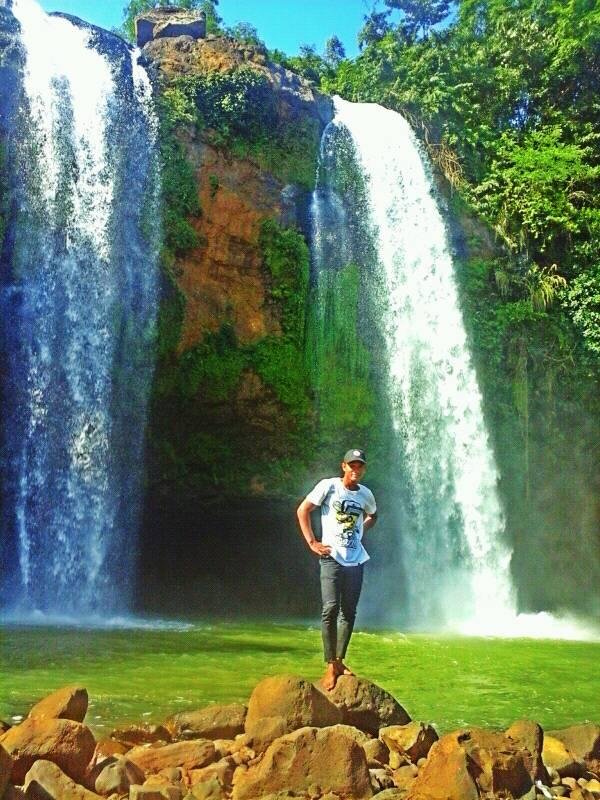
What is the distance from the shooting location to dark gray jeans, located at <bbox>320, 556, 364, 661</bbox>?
5508 millimetres

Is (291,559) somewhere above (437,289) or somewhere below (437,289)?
below

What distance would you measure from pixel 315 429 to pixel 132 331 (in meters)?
3.87

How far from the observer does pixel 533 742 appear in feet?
14.3

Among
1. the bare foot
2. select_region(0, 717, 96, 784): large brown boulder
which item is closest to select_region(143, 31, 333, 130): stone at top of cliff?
the bare foot

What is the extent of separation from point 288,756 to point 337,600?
174cm

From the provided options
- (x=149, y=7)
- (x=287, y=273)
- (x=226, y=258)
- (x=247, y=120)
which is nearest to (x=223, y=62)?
(x=247, y=120)

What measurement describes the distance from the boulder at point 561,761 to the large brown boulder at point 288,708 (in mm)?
1110

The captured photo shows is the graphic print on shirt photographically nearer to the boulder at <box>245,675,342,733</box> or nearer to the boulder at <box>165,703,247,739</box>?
the boulder at <box>245,675,342,733</box>

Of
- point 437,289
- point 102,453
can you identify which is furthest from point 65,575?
point 437,289

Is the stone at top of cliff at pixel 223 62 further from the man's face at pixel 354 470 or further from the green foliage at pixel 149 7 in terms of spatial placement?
the green foliage at pixel 149 7

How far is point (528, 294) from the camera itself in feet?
59.4

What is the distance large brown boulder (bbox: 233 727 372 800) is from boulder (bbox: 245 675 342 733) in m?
0.42

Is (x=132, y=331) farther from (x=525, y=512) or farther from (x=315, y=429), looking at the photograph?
(x=525, y=512)

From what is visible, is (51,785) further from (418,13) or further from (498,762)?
(418,13)
